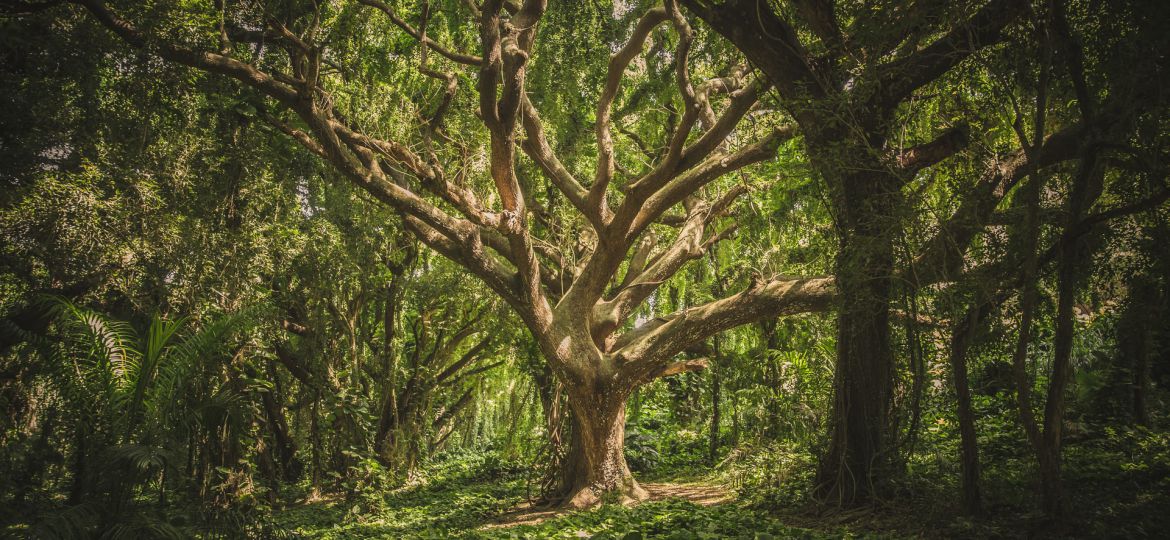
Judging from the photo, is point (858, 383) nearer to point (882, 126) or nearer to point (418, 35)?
point (882, 126)

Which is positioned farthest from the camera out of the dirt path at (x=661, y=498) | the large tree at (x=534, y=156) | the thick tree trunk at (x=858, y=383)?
the dirt path at (x=661, y=498)

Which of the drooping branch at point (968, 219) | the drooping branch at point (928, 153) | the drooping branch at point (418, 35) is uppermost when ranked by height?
the drooping branch at point (418, 35)

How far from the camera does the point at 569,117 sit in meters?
8.62

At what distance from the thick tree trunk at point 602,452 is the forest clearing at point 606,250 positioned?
0.05 m

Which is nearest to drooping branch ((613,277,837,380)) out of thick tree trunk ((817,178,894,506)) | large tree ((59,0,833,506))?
large tree ((59,0,833,506))

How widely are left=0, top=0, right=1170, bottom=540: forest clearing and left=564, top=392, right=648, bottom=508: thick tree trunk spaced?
0.16 ft

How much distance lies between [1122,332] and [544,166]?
5.91 metres

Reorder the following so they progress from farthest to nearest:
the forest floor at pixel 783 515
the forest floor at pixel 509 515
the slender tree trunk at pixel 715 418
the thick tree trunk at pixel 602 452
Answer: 1. the slender tree trunk at pixel 715 418
2. the thick tree trunk at pixel 602 452
3. the forest floor at pixel 509 515
4. the forest floor at pixel 783 515

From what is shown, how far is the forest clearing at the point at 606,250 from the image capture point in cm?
396

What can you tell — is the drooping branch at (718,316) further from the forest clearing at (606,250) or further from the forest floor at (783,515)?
the forest floor at (783,515)

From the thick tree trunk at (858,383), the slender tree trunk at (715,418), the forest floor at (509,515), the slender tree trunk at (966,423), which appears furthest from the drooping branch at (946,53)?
the slender tree trunk at (715,418)

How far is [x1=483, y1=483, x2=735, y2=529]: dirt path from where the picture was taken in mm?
7368

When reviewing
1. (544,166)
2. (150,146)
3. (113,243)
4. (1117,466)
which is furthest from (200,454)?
(1117,466)

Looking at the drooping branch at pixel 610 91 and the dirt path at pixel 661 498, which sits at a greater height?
the drooping branch at pixel 610 91
